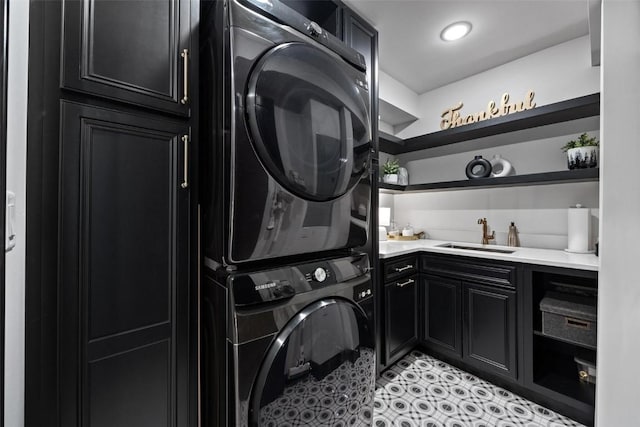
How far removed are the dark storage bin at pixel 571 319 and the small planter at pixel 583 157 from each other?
2.98ft

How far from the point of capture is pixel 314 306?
39.2 inches

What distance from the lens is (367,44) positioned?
176 centimetres

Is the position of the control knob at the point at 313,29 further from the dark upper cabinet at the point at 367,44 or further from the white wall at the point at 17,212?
the white wall at the point at 17,212

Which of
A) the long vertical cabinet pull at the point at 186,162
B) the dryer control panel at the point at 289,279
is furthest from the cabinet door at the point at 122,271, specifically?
the dryer control panel at the point at 289,279

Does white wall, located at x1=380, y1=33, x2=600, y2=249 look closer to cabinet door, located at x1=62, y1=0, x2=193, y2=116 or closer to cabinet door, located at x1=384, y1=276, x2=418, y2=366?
cabinet door, located at x1=384, y1=276, x2=418, y2=366

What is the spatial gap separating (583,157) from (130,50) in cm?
Answer: 264

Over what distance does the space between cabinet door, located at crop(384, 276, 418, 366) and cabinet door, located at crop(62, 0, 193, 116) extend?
173 cm

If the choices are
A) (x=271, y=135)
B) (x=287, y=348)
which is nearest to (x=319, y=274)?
(x=287, y=348)

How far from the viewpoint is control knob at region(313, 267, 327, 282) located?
1021mm

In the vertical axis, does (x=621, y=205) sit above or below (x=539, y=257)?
above

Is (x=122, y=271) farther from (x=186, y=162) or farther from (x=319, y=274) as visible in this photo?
(x=319, y=274)

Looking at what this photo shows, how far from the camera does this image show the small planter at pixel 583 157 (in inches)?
72.7

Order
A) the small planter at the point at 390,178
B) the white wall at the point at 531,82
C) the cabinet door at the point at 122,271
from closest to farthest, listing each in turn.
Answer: the cabinet door at the point at 122,271 < the white wall at the point at 531,82 < the small planter at the point at 390,178

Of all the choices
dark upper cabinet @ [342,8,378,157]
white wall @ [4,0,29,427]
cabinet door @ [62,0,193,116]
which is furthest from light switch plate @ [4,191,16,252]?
dark upper cabinet @ [342,8,378,157]
